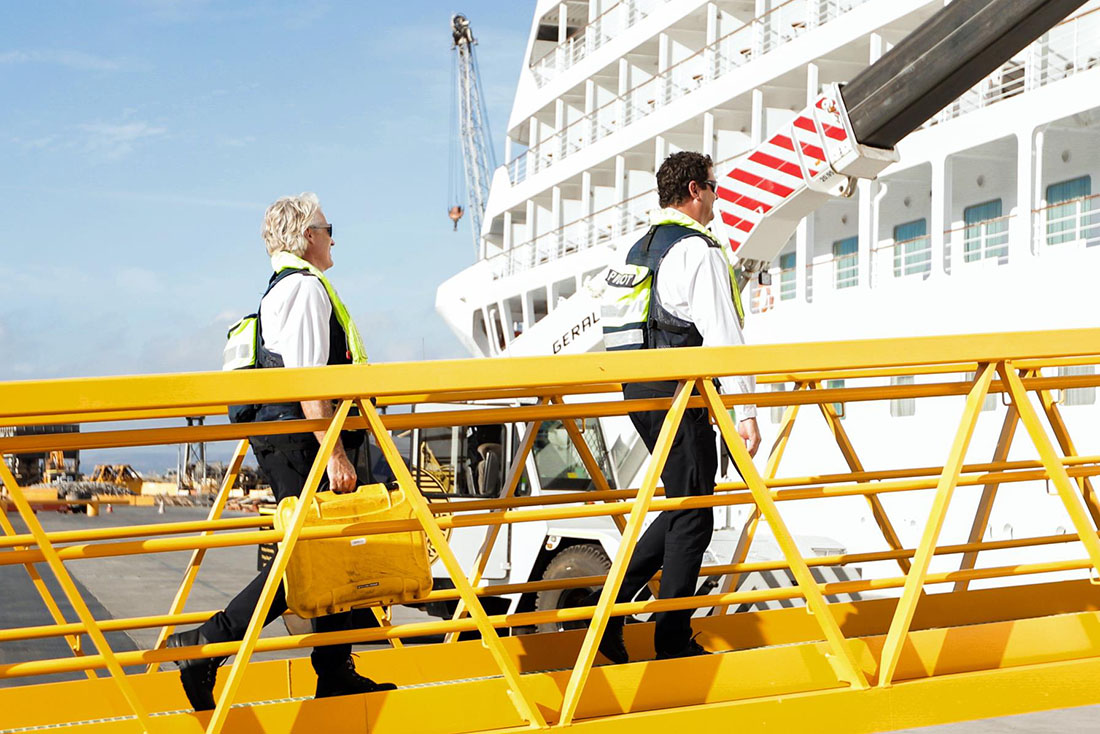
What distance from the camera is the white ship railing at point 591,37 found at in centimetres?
2559

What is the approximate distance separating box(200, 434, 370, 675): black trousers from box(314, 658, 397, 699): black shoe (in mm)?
22

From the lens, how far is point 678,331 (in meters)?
4.20

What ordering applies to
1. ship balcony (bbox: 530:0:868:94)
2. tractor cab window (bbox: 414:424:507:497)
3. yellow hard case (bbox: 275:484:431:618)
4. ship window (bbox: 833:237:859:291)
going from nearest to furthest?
yellow hard case (bbox: 275:484:431:618), tractor cab window (bbox: 414:424:507:497), ship balcony (bbox: 530:0:868:94), ship window (bbox: 833:237:859:291)

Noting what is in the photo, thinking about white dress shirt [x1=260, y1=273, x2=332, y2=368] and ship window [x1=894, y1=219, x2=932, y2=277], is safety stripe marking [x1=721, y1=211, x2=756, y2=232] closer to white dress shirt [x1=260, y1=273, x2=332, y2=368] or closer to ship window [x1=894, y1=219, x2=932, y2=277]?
white dress shirt [x1=260, y1=273, x2=332, y2=368]

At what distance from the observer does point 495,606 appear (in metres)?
9.12

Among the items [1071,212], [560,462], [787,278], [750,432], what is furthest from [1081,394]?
[750,432]

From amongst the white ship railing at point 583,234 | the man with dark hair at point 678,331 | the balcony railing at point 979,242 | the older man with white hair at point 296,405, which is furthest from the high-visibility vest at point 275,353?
the white ship railing at point 583,234

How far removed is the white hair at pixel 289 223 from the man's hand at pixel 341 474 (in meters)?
0.84

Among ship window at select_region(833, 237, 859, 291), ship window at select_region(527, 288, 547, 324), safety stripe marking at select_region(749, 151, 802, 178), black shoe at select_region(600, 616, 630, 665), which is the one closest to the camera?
black shoe at select_region(600, 616, 630, 665)

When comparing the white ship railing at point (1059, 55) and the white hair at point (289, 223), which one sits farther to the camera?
the white ship railing at point (1059, 55)

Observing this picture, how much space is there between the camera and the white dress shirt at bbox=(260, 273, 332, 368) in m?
3.72

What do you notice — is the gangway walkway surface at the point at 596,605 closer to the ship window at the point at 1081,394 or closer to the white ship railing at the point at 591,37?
the ship window at the point at 1081,394

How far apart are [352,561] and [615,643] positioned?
1.36 meters

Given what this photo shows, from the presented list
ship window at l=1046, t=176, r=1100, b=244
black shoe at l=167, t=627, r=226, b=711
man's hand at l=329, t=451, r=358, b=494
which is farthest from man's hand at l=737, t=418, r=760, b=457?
ship window at l=1046, t=176, r=1100, b=244
